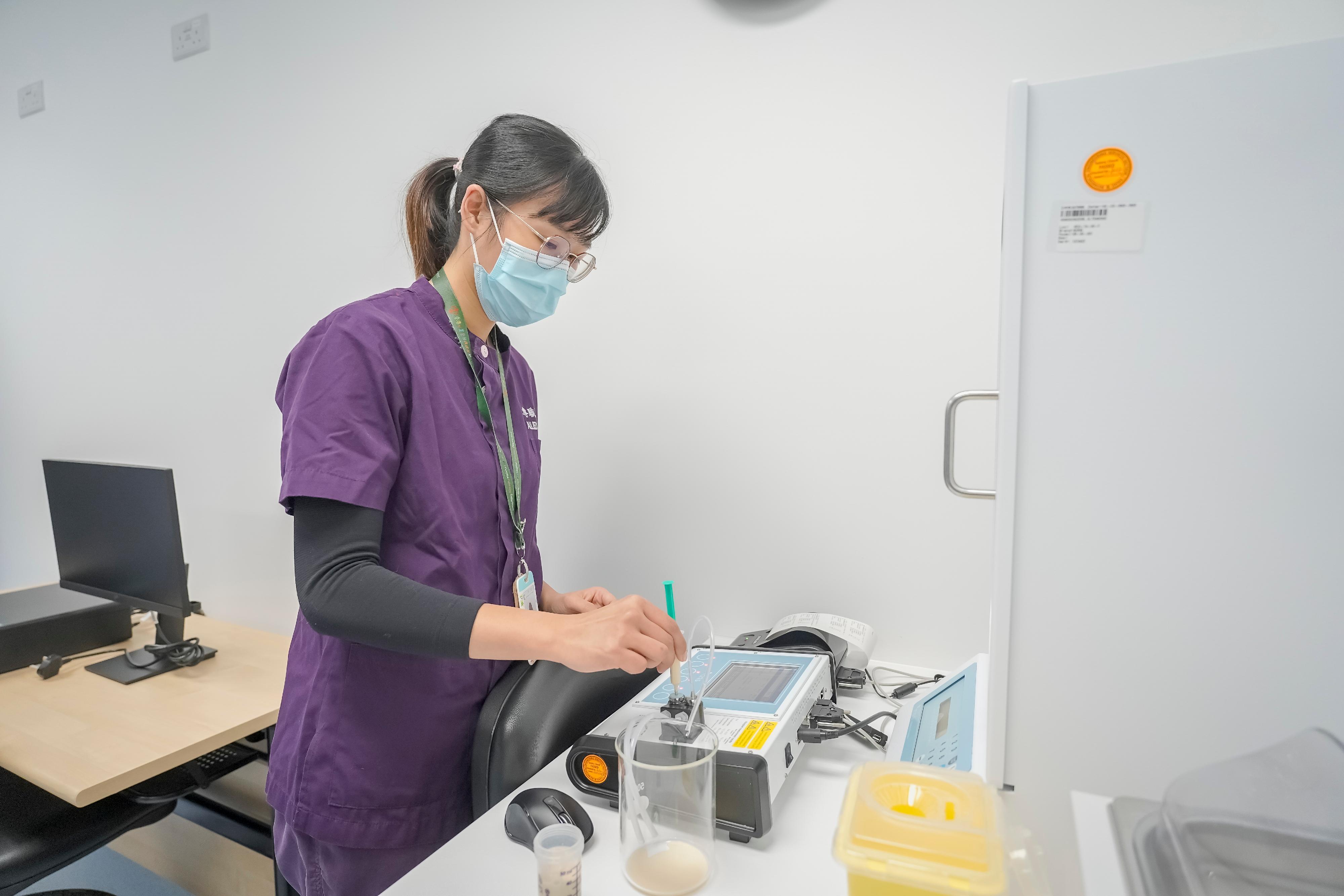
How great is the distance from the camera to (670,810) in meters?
0.78

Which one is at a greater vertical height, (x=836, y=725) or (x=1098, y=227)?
(x=1098, y=227)

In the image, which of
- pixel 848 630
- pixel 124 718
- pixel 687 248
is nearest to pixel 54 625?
pixel 124 718

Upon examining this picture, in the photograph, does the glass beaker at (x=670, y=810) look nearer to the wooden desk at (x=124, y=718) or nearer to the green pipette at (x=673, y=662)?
the green pipette at (x=673, y=662)

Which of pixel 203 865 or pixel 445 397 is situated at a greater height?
pixel 445 397

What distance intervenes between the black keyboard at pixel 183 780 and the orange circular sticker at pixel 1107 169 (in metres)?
1.84

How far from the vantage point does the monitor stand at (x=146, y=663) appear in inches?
67.9

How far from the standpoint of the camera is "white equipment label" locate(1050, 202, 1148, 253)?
0.62m

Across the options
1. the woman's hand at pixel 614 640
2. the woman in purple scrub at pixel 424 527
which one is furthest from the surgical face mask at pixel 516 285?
the woman's hand at pixel 614 640

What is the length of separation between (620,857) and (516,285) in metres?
0.79

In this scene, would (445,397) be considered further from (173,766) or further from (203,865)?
(203,865)

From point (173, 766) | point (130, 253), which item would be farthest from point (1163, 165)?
point (130, 253)

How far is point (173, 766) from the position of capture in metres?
1.39

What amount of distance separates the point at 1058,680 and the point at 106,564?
217 cm

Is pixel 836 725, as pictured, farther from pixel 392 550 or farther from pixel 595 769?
pixel 392 550
